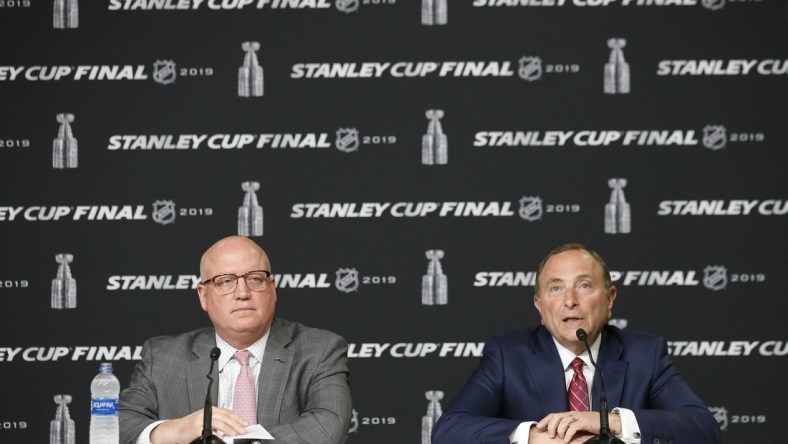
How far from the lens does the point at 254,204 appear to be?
5566 mm

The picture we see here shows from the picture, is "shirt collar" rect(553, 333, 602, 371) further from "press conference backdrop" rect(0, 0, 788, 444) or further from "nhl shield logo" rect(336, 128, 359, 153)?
"nhl shield logo" rect(336, 128, 359, 153)

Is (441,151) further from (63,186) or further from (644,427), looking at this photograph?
(644,427)

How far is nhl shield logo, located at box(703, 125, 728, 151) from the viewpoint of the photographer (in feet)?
18.2

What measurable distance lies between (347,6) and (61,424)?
2.72 meters

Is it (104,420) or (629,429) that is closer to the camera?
(104,420)

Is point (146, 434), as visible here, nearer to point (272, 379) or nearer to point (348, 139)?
point (272, 379)

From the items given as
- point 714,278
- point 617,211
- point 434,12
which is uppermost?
point 434,12

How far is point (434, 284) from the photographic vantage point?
18.2 ft

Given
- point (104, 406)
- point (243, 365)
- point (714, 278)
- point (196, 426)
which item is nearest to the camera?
point (104, 406)

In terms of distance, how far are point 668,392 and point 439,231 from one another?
2049 millimetres

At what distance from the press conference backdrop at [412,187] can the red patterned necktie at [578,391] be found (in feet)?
5.63

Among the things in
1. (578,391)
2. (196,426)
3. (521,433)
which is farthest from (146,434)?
(578,391)

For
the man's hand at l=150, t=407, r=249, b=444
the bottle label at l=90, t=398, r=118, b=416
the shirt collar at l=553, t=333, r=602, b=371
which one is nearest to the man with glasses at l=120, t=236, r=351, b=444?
the man's hand at l=150, t=407, r=249, b=444

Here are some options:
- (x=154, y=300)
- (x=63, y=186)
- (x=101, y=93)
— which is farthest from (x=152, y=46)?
(x=154, y=300)
